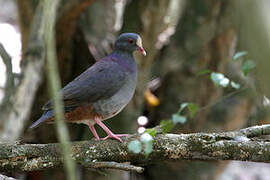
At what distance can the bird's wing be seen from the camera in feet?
10.2

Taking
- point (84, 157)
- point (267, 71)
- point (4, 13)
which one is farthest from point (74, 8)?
point (4, 13)

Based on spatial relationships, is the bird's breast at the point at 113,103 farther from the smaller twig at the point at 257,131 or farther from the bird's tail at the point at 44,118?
the smaller twig at the point at 257,131

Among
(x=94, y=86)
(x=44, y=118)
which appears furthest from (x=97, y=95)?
(x=44, y=118)

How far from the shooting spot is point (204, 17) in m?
5.73

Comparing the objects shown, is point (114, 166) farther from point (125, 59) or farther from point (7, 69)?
point (125, 59)

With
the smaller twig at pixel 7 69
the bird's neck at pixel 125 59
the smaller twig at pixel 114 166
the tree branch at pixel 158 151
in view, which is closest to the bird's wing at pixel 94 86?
the bird's neck at pixel 125 59

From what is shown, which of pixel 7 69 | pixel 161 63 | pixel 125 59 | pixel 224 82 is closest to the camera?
pixel 7 69

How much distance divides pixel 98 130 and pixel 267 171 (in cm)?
527

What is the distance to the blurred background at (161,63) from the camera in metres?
5.14

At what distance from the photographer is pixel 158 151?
2.51 metres

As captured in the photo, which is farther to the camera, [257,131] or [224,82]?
[224,82]

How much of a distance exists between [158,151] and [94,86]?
3.09ft

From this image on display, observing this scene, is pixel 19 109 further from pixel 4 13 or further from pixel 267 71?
pixel 4 13

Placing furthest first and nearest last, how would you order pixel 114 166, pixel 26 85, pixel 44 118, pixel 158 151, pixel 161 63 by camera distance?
pixel 161 63
pixel 26 85
pixel 44 118
pixel 158 151
pixel 114 166
